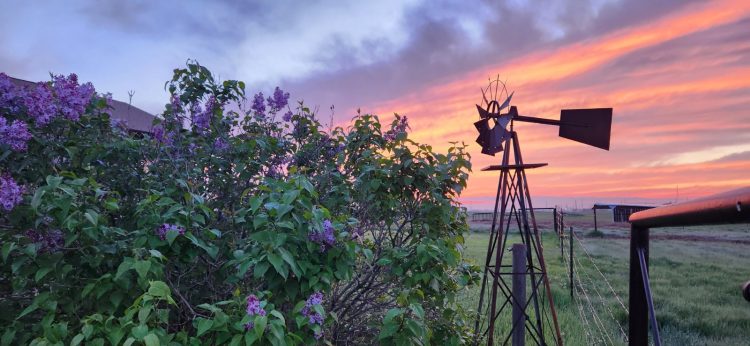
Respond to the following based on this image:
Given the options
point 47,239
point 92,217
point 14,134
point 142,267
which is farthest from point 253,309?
point 14,134

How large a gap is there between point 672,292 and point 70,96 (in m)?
8.30

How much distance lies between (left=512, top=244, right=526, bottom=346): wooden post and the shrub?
0.33 meters

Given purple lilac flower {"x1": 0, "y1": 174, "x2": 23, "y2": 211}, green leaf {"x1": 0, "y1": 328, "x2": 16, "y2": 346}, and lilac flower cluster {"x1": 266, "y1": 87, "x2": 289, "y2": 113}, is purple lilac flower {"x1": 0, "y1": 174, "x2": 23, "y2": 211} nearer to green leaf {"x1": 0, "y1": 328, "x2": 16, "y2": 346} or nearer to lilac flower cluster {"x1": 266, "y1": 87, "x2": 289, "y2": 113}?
green leaf {"x1": 0, "y1": 328, "x2": 16, "y2": 346}

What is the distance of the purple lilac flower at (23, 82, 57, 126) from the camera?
2.20m

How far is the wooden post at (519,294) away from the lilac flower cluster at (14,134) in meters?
2.92

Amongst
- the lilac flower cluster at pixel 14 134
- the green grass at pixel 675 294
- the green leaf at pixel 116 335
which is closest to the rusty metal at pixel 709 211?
the green leaf at pixel 116 335

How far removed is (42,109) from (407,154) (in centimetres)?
189

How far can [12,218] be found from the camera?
1889mm

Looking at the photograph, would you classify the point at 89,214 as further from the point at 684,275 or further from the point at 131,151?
the point at 684,275

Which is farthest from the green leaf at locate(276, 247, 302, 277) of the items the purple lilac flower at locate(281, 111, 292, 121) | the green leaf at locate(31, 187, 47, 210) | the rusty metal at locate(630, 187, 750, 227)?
the purple lilac flower at locate(281, 111, 292, 121)

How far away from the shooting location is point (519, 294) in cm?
335

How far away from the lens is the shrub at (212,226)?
179 centimetres

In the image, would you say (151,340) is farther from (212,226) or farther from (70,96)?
(70,96)

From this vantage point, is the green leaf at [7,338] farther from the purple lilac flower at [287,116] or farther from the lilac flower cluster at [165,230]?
the purple lilac flower at [287,116]
